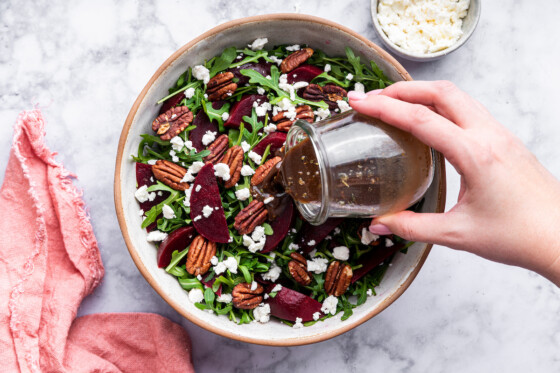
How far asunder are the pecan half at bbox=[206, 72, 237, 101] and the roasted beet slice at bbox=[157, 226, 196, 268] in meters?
0.37

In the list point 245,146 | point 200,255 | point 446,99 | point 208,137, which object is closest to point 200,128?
point 208,137

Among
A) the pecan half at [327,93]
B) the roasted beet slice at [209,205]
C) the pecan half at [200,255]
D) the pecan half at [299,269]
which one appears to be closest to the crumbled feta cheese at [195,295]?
the pecan half at [200,255]

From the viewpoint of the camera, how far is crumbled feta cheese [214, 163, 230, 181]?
141 cm

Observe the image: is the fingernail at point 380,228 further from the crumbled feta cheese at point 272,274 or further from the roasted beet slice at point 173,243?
the roasted beet slice at point 173,243

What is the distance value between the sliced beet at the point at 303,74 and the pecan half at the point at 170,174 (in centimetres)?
40

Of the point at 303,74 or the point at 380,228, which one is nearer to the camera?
the point at 380,228

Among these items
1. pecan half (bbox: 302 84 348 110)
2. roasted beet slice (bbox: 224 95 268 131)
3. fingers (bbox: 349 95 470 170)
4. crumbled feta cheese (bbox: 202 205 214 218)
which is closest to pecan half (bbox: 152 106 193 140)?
roasted beet slice (bbox: 224 95 268 131)

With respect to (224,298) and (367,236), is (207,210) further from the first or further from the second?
(367,236)

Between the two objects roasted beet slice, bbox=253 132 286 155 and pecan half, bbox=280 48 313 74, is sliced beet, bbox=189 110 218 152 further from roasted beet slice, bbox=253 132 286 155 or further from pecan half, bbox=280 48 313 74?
pecan half, bbox=280 48 313 74

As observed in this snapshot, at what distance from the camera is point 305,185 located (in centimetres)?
129

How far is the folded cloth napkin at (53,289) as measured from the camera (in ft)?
5.04

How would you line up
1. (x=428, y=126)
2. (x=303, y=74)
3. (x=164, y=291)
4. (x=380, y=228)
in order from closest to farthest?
(x=428, y=126), (x=380, y=228), (x=164, y=291), (x=303, y=74)

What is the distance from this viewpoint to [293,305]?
4.75ft

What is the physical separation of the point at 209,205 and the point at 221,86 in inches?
13.0
